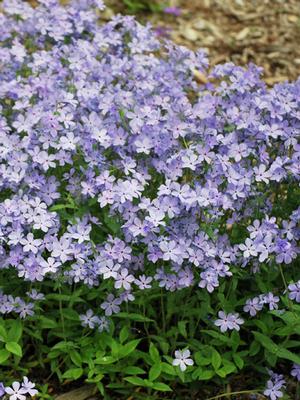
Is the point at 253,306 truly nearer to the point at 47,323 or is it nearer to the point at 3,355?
the point at 47,323

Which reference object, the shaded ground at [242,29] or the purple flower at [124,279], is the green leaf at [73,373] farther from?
the shaded ground at [242,29]

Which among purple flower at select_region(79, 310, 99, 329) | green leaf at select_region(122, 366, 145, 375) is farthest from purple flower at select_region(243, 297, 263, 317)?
purple flower at select_region(79, 310, 99, 329)

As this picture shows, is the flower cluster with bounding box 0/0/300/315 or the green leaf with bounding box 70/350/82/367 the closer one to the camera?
the flower cluster with bounding box 0/0/300/315

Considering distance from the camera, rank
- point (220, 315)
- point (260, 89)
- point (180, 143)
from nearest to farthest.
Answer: point (220, 315) < point (180, 143) < point (260, 89)

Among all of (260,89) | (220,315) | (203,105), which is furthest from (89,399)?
(260,89)

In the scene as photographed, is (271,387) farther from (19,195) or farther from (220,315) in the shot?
(19,195)

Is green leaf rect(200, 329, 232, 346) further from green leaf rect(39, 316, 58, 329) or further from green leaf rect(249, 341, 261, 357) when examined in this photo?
green leaf rect(39, 316, 58, 329)

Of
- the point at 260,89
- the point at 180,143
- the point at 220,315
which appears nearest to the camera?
the point at 220,315

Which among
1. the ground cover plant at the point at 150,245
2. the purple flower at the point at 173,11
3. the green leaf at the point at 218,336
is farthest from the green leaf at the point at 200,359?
the purple flower at the point at 173,11
